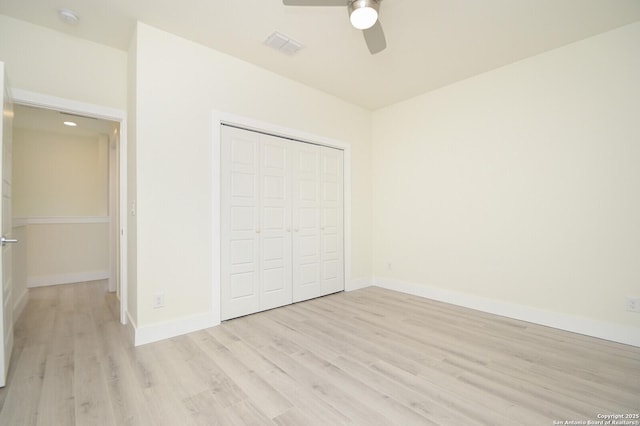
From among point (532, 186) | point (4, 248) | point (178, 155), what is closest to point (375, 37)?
point (178, 155)

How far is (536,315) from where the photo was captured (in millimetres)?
2943

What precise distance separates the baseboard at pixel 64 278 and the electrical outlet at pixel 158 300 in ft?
11.7

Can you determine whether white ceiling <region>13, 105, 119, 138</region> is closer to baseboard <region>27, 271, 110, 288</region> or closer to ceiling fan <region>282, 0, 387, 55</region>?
baseboard <region>27, 271, 110, 288</region>

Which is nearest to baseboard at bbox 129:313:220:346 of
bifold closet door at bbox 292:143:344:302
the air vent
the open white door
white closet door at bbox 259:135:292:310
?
white closet door at bbox 259:135:292:310

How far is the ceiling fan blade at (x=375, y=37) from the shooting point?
84.7 inches

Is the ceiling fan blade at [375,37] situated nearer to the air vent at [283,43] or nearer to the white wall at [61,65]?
the air vent at [283,43]

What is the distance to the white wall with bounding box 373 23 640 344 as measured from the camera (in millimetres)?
2535

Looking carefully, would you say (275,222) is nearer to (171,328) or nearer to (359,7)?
(171,328)

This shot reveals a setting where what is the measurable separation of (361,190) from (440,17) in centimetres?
249

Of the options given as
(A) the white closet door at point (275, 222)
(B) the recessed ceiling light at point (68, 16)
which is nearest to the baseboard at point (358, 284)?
(A) the white closet door at point (275, 222)

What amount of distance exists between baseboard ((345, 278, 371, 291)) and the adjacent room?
0.80ft

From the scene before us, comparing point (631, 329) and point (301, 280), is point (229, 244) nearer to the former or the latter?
point (301, 280)

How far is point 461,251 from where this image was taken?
3555mm

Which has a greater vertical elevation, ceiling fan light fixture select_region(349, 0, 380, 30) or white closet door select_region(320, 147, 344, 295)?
ceiling fan light fixture select_region(349, 0, 380, 30)
